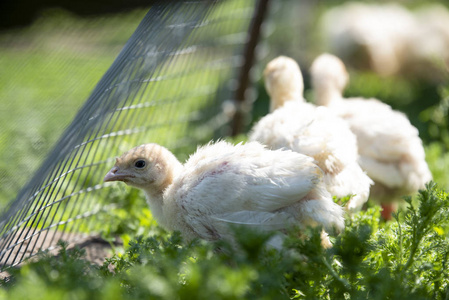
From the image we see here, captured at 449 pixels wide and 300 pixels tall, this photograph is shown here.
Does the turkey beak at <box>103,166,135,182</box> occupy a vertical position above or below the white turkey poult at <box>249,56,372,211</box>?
above

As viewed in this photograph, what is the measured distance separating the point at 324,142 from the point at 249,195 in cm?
75

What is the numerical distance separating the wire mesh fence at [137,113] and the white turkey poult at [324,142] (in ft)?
2.68

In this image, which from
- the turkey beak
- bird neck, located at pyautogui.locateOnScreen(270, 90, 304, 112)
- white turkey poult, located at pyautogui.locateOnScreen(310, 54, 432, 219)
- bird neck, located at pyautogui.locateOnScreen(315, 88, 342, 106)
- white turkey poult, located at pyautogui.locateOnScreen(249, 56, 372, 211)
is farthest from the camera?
bird neck, located at pyautogui.locateOnScreen(315, 88, 342, 106)

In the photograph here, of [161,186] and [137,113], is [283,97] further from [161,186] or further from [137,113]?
[161,186]

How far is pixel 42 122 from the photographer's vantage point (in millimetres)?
3740

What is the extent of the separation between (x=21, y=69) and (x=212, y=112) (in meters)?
1.86

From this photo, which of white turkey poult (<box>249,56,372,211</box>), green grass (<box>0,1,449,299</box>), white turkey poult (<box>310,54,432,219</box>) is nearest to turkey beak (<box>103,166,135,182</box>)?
green grass (<box>0,1,449,299</box>)

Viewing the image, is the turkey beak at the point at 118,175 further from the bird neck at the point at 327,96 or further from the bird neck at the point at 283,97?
the bird neck at the point at 327,96

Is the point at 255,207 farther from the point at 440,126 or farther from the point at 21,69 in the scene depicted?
the point at 440,126

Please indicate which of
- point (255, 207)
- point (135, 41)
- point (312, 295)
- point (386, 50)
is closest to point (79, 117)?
point (135, 41)

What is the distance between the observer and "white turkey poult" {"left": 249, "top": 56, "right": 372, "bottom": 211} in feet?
10.2

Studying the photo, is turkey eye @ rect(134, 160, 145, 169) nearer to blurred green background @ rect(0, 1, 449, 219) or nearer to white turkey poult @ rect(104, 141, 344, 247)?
white turkey poult @ rect(104, 141, 344, 247)

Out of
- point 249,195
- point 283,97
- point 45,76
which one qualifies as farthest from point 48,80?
point 249,195

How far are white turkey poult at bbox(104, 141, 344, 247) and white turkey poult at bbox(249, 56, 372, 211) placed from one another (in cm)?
41
